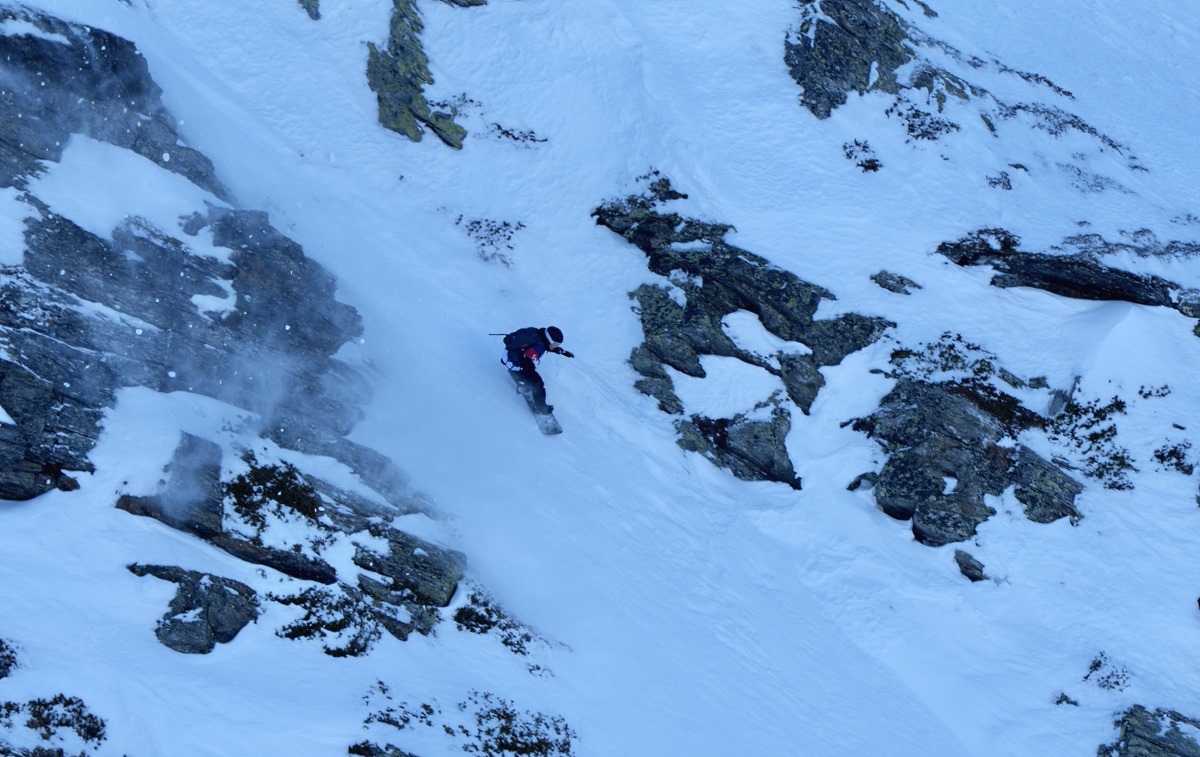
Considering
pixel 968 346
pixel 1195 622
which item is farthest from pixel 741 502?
pixel 1195 622

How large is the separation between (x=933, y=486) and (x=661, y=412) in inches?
243

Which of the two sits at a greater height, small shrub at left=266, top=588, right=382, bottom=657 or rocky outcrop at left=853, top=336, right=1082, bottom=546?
rocky outcrop at left=853, top=336, right=1082, bottom=546

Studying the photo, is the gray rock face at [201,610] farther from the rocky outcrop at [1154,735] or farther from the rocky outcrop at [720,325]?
the rocky outcrop at [1154,735]

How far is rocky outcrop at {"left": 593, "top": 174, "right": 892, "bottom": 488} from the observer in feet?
62.9

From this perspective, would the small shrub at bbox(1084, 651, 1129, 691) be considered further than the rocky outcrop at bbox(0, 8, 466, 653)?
Yes

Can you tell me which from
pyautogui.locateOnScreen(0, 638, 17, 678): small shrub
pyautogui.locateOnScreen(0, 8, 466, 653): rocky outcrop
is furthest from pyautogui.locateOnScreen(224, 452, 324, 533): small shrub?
pyautogui.locateOnScreen(0, 638, 17, 678): small shrub

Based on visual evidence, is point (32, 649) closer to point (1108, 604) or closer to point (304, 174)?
point (304, 174)

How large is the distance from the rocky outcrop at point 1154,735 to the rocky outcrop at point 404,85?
2009 cm

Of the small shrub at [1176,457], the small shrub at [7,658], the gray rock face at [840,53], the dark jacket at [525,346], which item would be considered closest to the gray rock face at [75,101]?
the dark jacket at [525,346]

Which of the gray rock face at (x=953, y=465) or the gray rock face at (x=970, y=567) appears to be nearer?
the gray rock face at (x=970, y=567)

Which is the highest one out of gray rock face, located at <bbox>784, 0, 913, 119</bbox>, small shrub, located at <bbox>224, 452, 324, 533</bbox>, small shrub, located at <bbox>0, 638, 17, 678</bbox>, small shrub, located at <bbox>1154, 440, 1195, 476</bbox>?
gray rock face, located at <bbox>784, 0, 913, 119</bbox>

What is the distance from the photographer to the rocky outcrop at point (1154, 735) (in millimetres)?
15180

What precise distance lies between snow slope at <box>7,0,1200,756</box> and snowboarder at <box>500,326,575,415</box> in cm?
53

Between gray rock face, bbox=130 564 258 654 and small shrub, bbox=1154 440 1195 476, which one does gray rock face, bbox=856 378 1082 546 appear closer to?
small shrub, bbox=1154 440 1195 476
